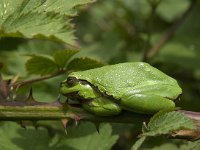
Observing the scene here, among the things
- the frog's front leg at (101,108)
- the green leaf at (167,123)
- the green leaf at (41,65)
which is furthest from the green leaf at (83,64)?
the green leaf at (167,123)

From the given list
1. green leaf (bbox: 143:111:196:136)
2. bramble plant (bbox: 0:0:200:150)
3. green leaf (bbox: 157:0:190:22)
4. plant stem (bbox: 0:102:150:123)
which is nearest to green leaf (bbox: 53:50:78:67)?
bramble plant (bbox: 0:0:200:150)

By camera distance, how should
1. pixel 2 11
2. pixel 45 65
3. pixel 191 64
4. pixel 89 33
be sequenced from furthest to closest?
pixel 89 33 → pixel 191 64 → pixel 45 65 → pixel 2 11

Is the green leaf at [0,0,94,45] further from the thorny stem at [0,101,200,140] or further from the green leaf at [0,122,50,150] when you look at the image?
the green leaf at [0,122,50,150]

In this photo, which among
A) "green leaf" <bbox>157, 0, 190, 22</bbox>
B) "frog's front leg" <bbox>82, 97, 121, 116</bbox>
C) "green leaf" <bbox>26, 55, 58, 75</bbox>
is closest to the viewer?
"frog's front leg" <bbox>82, 97, 121, 116</bbox>

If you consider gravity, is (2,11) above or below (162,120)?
above

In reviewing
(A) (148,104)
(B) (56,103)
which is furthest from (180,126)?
(B) (56,103)

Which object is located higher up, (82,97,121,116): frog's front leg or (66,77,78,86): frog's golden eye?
(66,77,78,86): frog's golden eye

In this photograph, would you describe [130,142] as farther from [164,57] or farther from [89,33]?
[89,33]
